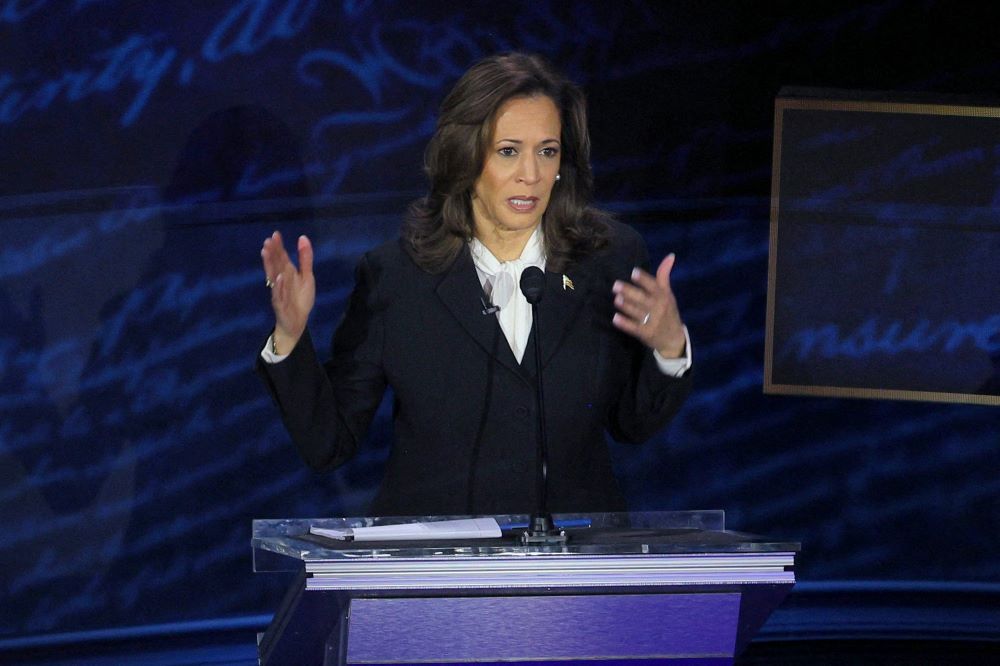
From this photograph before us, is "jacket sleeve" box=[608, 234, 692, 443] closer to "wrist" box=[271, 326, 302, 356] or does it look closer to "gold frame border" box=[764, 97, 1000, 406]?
"wrist" box=[271, 326, 302, 356]

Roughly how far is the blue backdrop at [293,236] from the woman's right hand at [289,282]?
170 cm

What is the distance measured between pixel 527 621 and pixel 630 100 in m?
2.77

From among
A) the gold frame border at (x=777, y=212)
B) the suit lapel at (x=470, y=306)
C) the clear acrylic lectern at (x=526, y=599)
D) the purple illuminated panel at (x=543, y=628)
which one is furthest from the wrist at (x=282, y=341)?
the gold frame border at (x=777, y=212)

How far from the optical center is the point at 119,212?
3.79 meters

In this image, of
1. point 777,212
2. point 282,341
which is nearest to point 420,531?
point 282,341

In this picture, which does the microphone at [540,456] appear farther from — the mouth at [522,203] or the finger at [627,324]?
the mouth at [522,203]

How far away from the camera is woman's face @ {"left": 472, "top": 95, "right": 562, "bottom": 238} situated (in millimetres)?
2654

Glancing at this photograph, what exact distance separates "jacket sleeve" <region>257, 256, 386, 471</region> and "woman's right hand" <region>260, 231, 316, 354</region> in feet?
0.41

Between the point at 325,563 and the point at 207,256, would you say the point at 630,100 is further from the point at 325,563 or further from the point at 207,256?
the point at 325,563

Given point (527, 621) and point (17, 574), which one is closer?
point (527, 621)

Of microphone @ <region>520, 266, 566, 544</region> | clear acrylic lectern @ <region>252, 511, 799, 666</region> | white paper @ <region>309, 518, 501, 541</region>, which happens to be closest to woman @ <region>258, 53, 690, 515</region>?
microphone @ <region>520, 266, 566, 544</region>

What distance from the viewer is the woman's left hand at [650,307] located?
A: 6.84 feet

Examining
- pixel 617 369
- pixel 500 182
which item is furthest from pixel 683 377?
pixel 500 182

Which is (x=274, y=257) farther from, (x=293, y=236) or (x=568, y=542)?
(x=293, y=236)
